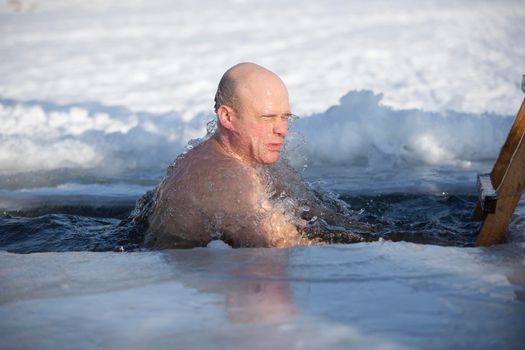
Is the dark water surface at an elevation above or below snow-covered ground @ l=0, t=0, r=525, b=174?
below

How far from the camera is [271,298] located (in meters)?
2.61

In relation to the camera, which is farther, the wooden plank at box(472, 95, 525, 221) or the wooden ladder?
the wooden plank at box(472, 95, 525, 221)

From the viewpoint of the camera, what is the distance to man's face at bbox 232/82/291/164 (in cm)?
392

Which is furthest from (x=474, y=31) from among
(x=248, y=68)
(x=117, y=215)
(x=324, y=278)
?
(x=324, y=278)

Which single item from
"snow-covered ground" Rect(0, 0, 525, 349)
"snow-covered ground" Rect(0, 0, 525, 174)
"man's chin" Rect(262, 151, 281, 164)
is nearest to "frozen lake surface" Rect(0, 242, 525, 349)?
"snow-covered ground" Rect(0, 0, 525, 349)

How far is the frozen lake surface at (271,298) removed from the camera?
225 cm

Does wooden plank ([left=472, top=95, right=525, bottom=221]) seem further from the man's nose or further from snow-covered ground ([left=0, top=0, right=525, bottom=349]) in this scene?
the man's nose

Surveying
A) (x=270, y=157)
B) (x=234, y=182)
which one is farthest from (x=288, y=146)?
(x=234, y=182)

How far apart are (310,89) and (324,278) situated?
7.59 meters

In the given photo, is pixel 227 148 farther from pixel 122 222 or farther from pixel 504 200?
pixel 504 200

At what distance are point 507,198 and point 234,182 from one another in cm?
128

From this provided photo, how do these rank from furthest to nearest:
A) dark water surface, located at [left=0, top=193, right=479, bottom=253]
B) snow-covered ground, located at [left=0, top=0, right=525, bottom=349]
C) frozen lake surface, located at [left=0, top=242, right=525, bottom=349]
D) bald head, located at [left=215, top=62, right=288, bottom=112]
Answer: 1. dark water surface, located at [left=0, top=193, right=479, bottom=253]
2. bald head, located at [left=215, top=62, right=288, bottom=112]
3. snow-covered ground, located at [left=0, top=0, right=525, bottom=349]
4. frozen lake surface, located at [left=0, top=242, right=525, bottom=349]

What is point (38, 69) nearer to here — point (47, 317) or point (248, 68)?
point (248, 68)

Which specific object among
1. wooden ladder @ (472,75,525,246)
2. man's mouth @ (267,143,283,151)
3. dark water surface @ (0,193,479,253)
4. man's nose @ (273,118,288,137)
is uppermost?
man's nose @ (273,118,288,137)
